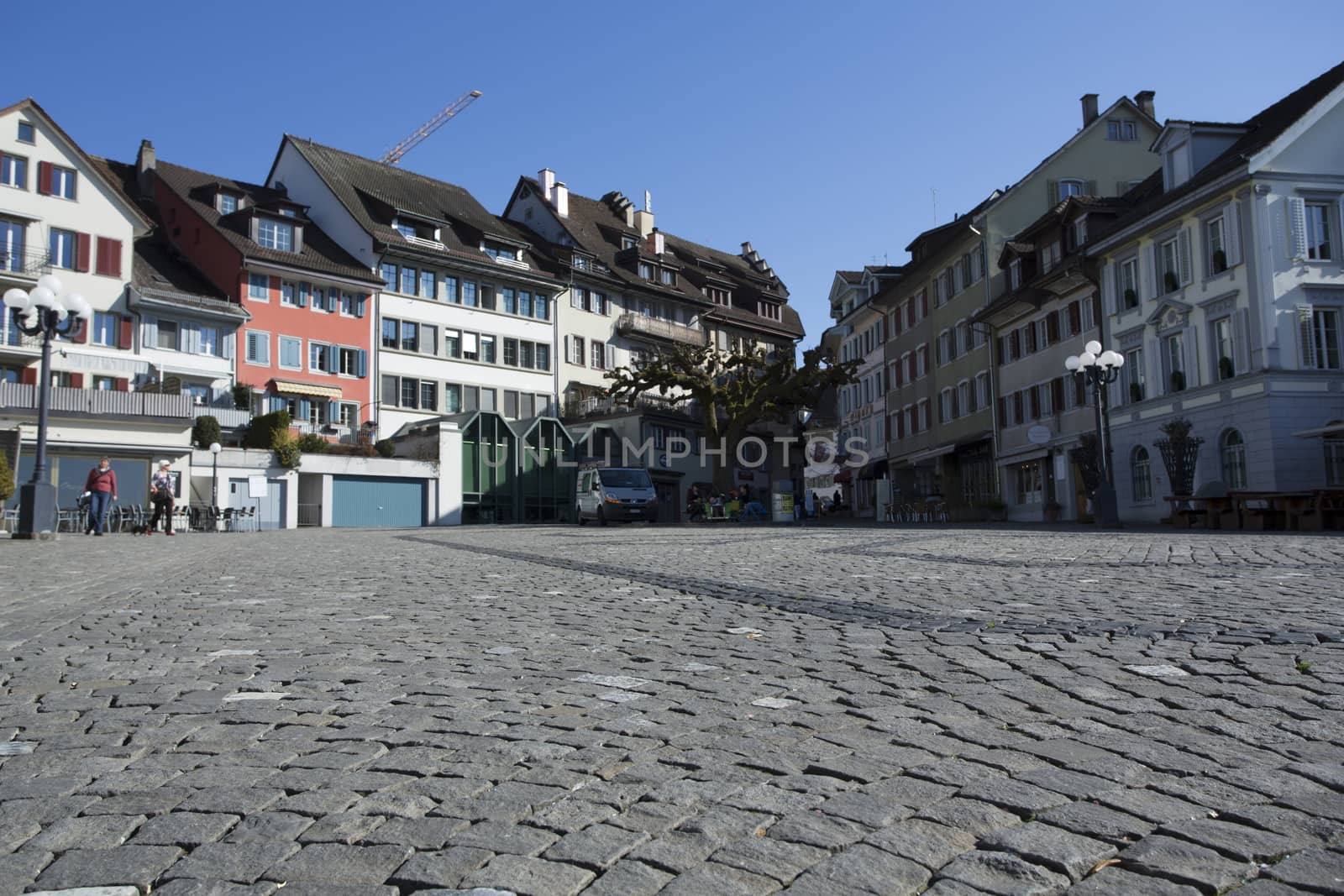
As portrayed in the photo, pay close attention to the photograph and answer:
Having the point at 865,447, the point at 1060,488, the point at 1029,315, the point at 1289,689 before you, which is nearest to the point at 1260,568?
the point at 1289,689

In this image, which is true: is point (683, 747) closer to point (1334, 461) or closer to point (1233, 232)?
point (1334, 461)

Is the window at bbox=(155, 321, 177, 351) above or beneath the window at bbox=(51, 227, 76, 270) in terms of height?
beneath

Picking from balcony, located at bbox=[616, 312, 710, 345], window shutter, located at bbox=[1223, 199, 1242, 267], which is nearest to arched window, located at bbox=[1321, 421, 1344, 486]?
window shutter, located at bbox=[1223, 199, 1242, 267]

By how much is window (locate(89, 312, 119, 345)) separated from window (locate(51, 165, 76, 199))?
4.60 metres

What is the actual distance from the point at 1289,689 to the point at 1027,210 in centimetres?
4293

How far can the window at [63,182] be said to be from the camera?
43625 millimetres

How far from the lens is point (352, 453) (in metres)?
48.3

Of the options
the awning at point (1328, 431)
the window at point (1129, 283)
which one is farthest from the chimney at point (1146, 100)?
the awning at point (1328, 431)

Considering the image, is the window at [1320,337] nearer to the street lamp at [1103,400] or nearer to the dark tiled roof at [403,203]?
the street lamp at [1103,400]

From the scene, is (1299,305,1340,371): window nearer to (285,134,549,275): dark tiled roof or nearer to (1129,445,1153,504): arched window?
(1129,445,1153,504): arched window

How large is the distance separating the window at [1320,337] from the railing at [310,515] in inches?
1359

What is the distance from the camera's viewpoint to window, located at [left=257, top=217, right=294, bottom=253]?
165 feet

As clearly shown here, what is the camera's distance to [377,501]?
160 feet

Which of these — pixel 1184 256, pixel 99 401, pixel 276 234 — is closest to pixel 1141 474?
pixel 1184 256
